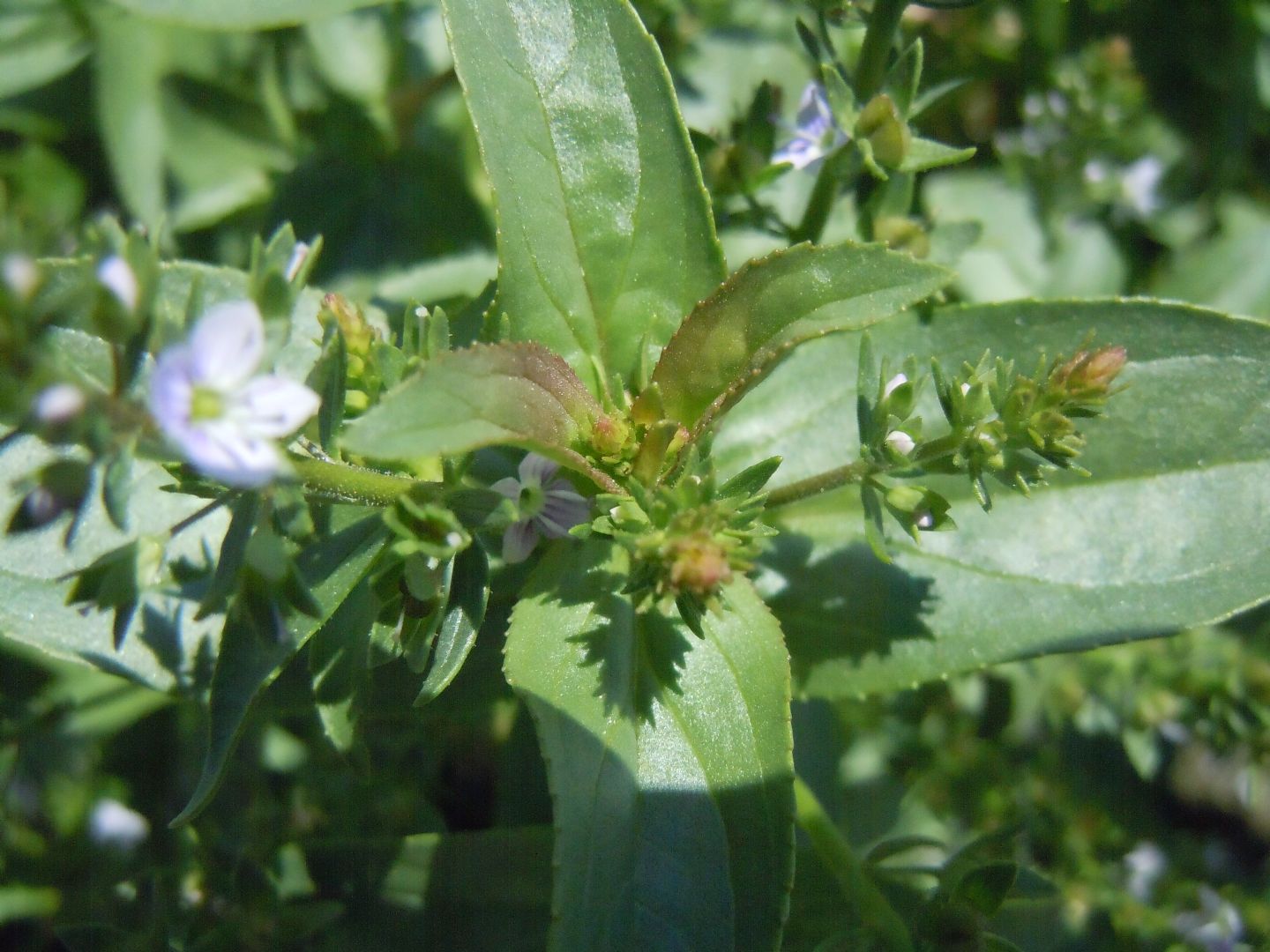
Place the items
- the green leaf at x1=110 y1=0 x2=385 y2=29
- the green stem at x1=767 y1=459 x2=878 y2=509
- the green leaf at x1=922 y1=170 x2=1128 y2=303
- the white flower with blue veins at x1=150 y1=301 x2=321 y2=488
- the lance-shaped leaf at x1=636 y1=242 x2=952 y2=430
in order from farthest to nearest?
1. the green leaf at x1=922 y1=170 x2=1128 y2=303
2. the green leaf at x1=110 y1=0 x2=385 y2=29
3. the green stem at x1=767 y1=459 x2=878 y2=509
4. the lance-shaped leaf at x1=636 y1=242 x2=952 y2=430
5. the white flower with blue veins at x1=150 y1=301 x2=321 y2=488

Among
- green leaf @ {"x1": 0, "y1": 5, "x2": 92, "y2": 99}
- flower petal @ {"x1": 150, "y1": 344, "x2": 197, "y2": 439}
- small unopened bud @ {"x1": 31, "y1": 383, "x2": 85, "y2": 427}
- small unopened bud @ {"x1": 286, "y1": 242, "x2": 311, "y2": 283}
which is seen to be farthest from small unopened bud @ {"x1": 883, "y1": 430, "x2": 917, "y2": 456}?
green leaf @ {"x1": 0, "y1": 5, "x2": 92, "y2": 99}

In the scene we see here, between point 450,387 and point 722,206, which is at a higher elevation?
point 722,206

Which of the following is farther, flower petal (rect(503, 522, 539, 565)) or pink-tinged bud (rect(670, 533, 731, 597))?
flower petal (rect(503, 522, 539, 565))

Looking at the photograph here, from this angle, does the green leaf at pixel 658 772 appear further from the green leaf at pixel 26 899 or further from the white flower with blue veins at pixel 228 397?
the green leaf at pixel 26 899

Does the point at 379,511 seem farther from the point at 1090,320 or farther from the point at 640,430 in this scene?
the point at 1090,320

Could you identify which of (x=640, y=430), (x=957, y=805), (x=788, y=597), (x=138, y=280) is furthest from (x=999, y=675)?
(x=138, y=280)

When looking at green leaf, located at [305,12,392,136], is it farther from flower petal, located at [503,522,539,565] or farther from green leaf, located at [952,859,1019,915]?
green leaf, located at [952,859,1019,915]
